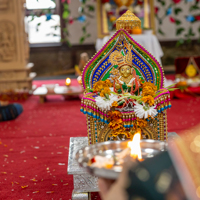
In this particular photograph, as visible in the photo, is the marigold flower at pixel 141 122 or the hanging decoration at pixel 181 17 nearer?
the marigold flower at pixel 141 122

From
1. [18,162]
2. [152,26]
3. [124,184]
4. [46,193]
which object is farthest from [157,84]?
[152,26]

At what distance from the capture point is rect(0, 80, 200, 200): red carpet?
2350 millimetres

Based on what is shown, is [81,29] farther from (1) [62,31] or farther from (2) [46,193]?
(2) [46,193]

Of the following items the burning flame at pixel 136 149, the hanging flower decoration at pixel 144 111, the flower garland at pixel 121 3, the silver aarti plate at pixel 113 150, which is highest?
the flower garland at pixel 121 3

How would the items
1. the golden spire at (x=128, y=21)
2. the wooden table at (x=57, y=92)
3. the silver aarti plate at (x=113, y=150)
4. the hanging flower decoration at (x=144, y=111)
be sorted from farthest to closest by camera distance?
the wooden table at (x=57, y=92) < the golden spire at (x=128, y=21) < the hanging flower decoration at (x=144, y=111) < the silver aarti plate at (x=113, y=150)

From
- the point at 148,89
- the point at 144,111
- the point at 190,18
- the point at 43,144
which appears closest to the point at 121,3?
the point at 190,18

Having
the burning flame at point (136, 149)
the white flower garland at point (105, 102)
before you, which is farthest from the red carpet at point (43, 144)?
the burning flame at point (136, 149)

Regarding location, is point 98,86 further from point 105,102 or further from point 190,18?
point 190,18

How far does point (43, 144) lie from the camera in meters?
3.36

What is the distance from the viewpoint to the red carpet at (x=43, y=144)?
235 cm

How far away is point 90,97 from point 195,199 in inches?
67.8

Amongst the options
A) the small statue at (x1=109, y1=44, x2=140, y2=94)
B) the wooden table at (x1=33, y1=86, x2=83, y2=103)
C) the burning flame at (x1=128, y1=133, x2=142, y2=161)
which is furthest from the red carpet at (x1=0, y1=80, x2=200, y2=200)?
the burning flame at (x1=128, y1=133, x2=142, y2=161)

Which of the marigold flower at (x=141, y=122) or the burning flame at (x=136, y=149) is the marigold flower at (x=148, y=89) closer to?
the marigold flower at (x=141, y=122)

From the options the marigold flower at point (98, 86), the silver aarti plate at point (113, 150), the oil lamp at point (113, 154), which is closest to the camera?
the oil lamp at point (113, 154)
